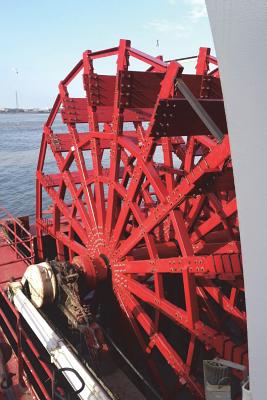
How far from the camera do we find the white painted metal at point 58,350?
187 inches

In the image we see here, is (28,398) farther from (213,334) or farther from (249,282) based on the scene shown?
(249,282)

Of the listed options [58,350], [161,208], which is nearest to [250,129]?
[161,208]

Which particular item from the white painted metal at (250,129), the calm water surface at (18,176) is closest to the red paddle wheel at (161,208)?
the white painted metal at (250,129)

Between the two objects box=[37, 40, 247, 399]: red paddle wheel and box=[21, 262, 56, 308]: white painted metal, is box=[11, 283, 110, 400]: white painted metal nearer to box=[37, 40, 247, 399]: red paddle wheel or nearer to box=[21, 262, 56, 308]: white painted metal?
box=[21, 262, 56, 308]: white painted metal

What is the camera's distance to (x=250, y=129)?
2.04 m

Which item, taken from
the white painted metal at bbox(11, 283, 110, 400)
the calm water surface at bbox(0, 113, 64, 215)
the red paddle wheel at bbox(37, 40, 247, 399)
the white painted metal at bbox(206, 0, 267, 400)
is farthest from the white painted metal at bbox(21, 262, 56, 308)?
the calm water surface at bbox(0, 113, 64, 215)

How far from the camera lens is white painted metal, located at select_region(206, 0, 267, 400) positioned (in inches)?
75.9

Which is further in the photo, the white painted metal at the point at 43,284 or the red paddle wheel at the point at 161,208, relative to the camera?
the white painted metal at the point at 43,284

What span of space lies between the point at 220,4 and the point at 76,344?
6387 millimetres

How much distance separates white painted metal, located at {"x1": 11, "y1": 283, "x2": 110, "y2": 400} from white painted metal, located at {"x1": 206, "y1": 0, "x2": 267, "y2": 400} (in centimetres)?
299

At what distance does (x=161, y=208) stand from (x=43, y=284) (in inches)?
92.1

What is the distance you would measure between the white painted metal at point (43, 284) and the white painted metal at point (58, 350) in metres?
0.17

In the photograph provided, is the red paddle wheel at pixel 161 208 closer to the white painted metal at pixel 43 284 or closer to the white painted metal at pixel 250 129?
the white painted metal at pixel 43 284

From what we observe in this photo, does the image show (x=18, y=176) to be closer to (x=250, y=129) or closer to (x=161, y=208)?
(x=161, y=208)
